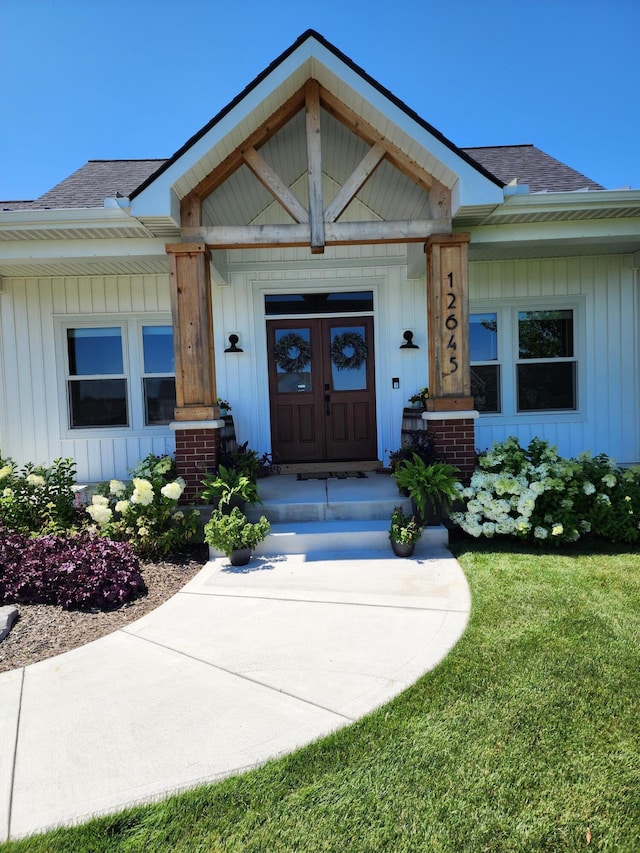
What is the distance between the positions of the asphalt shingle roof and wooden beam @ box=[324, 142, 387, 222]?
2.71m

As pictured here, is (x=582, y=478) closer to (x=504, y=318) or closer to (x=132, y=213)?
(x=504, y=318)

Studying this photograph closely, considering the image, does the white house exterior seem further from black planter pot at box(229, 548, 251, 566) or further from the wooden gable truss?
black planter pot at box(229, 548, 251, 566)

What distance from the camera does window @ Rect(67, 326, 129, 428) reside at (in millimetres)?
7016

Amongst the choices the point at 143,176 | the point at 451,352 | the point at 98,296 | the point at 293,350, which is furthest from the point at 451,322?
the point at 143,176

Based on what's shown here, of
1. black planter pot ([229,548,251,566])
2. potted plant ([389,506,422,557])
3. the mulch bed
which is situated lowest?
the mulch bed

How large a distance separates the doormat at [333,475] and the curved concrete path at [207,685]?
245 cm

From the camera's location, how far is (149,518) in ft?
15.0

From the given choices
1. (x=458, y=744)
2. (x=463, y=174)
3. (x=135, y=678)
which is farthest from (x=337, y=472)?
(x=458, y=744)

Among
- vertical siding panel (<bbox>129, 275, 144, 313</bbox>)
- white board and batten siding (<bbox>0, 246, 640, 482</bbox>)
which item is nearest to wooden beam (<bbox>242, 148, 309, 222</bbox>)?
white board and batten siding (<bbox>0, 246, 640, 482</bbox>)

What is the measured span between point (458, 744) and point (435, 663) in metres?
0.62

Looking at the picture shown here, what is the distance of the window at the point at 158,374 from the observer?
7.04 metres

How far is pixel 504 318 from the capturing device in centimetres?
701

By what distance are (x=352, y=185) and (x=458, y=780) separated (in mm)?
4812

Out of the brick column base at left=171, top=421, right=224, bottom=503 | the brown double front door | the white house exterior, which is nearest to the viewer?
the brick column base at left=171, top=421, right=224, bottom=503
